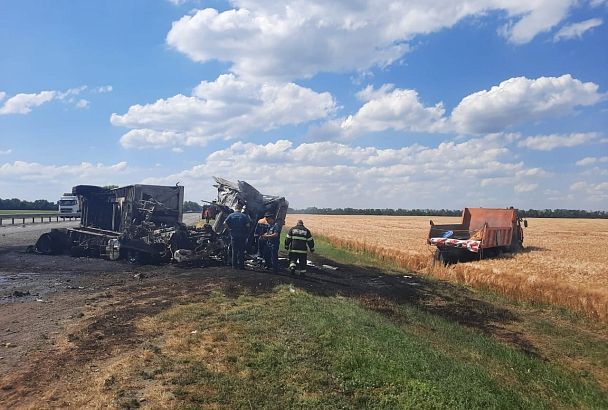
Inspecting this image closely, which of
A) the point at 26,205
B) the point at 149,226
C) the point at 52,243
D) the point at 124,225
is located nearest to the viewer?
the point at 149,226

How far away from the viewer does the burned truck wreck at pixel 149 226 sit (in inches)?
740

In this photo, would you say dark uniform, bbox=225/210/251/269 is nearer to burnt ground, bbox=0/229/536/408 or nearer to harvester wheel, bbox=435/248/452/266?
burnt ground, bbox=0/229/536/408

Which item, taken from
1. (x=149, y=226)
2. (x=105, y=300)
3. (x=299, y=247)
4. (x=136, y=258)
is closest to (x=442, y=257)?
(x=299, y=247)

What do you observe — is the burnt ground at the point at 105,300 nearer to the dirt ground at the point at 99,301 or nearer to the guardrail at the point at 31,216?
the dirt ground at the point at 99,301

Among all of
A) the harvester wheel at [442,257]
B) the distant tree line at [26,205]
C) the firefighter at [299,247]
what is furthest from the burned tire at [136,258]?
the distant tree line at [26,205]

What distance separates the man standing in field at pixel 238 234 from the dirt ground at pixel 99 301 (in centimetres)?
83

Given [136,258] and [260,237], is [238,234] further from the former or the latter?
[136,258]

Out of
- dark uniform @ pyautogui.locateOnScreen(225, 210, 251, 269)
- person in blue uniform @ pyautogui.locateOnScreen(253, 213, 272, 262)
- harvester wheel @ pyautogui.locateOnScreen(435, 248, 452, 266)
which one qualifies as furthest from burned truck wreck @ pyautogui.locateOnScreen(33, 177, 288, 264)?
harvester wheel @ pyautogui.locateOnScreen(435, 248, 452, 266)

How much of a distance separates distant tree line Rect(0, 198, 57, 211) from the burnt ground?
74.9 metres

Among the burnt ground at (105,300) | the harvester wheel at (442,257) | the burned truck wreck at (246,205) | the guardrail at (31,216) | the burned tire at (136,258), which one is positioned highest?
the burned truck wreck at (246,205)

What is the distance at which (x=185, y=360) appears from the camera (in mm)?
6766

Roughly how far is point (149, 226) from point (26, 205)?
267 feet

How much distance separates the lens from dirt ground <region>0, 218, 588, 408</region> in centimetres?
659

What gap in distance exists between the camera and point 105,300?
454 inches
